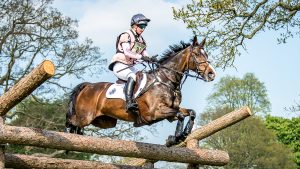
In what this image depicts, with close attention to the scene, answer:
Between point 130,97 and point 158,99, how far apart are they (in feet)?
1.31

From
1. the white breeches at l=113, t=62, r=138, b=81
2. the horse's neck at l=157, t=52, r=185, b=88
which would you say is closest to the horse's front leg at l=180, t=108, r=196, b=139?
the horse's neck at l=157, t=52, r=185, b=88

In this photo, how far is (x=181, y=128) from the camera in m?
7.74

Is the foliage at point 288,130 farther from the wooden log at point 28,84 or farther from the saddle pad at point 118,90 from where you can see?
the wooden log at point 28,84

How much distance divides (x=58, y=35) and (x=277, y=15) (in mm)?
9053

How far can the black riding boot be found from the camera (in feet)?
26.6

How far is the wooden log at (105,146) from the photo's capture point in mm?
6672

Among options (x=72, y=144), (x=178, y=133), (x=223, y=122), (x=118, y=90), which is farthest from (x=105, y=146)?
(x=223, y=122)

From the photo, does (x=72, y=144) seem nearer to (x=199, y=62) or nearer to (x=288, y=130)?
(x=199, y=62)

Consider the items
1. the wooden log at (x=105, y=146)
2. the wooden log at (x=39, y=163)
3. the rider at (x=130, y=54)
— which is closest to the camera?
the wooden log at (x=105, y=146)

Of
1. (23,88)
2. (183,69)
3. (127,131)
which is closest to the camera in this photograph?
(23,88)

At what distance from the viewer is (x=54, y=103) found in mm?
23750

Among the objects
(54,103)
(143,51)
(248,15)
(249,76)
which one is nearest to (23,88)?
(143,51)

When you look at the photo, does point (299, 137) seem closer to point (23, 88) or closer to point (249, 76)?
point (249, 76)

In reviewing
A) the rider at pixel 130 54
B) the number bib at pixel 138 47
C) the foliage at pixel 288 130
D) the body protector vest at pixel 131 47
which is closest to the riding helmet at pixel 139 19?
the rider at pixel 130 54
